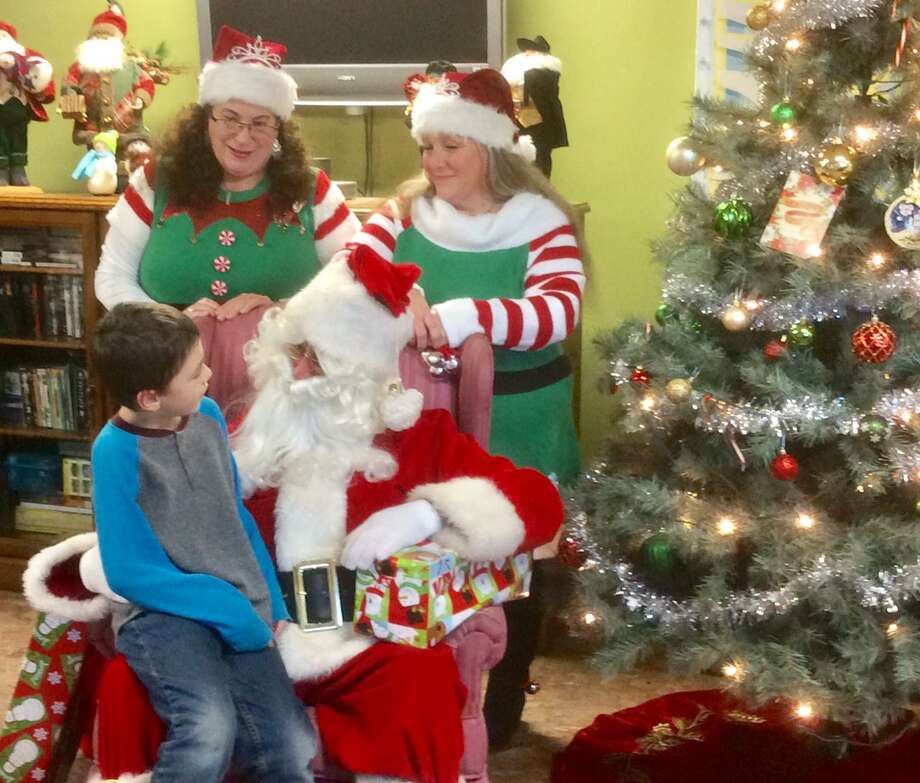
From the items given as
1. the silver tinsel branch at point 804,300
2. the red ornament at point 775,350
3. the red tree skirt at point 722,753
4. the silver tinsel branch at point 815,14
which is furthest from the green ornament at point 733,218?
the red tree skirt at point 722,753

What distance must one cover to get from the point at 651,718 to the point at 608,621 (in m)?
0.40

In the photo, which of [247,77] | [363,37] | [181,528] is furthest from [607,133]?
[181,528]

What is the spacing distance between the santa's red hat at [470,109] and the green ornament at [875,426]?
0.90 metres

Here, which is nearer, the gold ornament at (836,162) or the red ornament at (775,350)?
the gold ornament at (836,162)

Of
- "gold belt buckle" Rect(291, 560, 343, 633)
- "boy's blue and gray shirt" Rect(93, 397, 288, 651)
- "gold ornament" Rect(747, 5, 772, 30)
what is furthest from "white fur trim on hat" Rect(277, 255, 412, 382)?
"gold ornament" Rect(747, 5, 772, 30)

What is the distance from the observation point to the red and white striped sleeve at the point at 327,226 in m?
2.71

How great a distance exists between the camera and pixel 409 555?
1.96 meters

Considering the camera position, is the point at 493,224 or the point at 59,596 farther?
the point at 493,224

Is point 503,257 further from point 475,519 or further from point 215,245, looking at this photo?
point 475,519

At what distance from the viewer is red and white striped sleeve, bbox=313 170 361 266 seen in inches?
107

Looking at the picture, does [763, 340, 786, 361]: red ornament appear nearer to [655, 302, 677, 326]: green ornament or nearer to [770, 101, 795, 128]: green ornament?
[655, 302, 677, 326]: green ornament

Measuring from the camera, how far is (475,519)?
78.0 inches

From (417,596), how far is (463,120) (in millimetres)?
1032

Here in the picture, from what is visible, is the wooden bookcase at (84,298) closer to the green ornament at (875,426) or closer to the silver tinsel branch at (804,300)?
the silver tinsel branch at (804,300)
